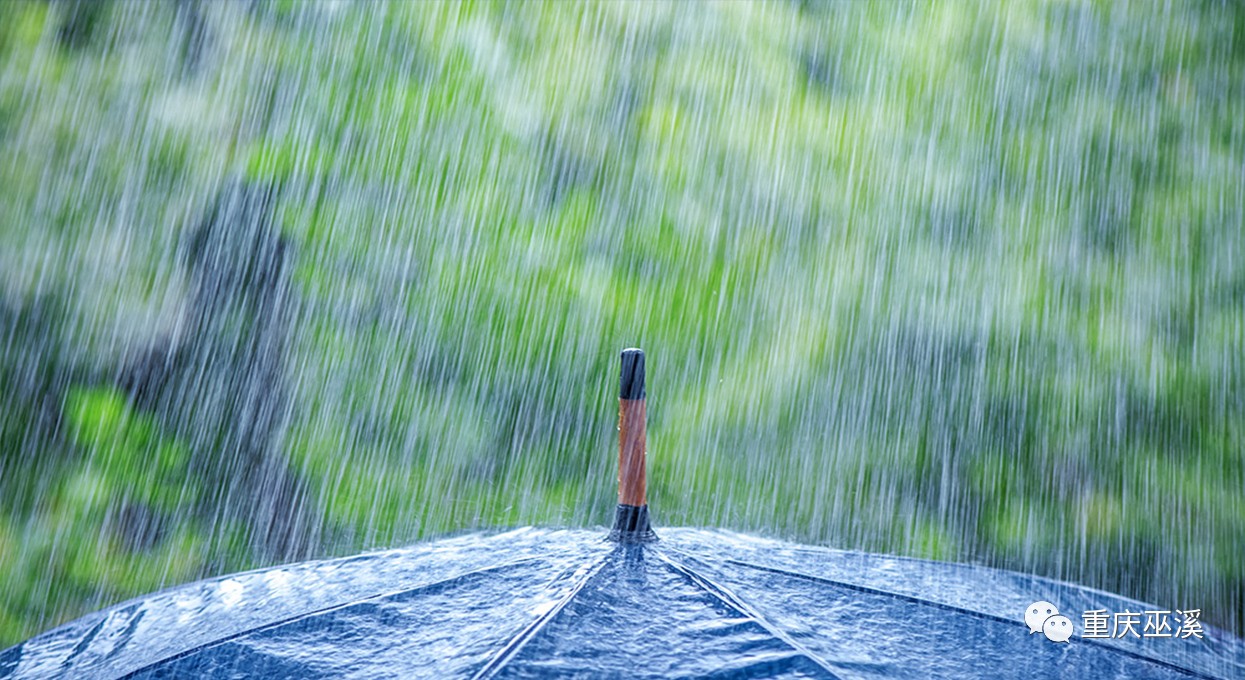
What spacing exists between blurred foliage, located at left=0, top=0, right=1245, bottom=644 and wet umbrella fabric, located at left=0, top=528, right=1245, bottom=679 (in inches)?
82.5

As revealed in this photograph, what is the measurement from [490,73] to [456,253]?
795 mm

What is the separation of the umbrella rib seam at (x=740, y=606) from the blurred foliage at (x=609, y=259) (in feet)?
8.37

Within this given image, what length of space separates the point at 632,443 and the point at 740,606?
299mm

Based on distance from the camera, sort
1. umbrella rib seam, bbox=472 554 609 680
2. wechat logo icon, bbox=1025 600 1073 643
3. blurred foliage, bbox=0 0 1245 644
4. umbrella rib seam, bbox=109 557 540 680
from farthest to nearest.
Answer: blurred foliage, bbox=0 0 1245 644 < wechat logo icon, bbox=1025 600 1073 643 < umbrella rib seam, bbox=109 557 540 680 < umbrella rib seam, bbox=472 554 609 680

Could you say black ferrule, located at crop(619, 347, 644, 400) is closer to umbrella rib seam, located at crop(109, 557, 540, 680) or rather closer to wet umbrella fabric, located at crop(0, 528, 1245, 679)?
wet umbrella fabric, located at crop(0, 528, 1245, 679)

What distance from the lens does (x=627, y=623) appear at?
158cm

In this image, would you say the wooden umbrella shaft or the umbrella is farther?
the wooden umbrella shaft

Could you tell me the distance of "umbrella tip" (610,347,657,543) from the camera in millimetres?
1731

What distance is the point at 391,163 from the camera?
4.75 meters

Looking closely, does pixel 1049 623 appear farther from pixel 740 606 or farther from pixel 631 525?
pixel 631 525

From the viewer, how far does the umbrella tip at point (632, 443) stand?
5.68ft

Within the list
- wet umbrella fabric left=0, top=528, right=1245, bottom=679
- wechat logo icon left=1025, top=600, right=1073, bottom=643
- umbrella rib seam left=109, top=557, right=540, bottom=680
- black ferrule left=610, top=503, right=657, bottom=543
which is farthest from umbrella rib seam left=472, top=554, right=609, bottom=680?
wechat logo icon left=1025, top=600, right=1073, bottom=643

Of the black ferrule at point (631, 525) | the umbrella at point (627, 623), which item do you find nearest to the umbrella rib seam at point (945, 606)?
the umbrella at point (627, 623)

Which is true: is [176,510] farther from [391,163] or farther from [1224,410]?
[1224,410]
